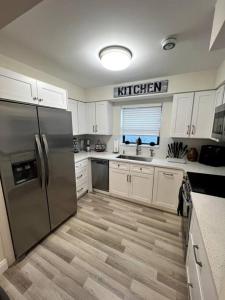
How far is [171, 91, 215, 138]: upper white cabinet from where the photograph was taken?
89.8 inches

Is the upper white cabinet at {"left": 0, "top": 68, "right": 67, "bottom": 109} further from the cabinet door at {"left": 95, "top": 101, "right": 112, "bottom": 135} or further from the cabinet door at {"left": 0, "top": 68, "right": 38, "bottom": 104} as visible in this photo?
the cabinet door at {"left": 95, "top": 101, "right": 112, "bottom": 135}

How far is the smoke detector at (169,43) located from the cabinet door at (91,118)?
2.03 metres

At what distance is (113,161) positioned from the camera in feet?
9.45

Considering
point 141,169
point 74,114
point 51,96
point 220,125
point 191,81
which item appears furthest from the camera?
point 74,114

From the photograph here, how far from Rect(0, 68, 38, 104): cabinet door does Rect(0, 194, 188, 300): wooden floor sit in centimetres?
193

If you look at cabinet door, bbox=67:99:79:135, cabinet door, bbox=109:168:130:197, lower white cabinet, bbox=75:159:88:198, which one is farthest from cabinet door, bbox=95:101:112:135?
cabinet door, bbox=109:168:130:197

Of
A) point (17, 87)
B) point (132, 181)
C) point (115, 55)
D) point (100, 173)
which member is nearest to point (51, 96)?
point (17, 87)

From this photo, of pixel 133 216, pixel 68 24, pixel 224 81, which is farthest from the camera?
pixel 133 216

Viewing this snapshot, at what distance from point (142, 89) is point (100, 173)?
200 cm

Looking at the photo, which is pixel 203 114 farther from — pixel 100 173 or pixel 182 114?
pixel 100 173

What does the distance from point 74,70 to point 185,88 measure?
6.40 ft

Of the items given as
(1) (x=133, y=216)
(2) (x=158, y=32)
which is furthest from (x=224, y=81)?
(1) (x=133, y=216)

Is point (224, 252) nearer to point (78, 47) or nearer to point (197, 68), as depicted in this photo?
point (78, 47)

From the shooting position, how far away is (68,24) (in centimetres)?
129
